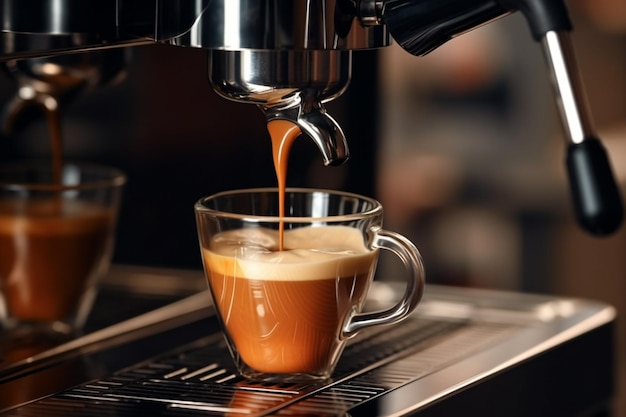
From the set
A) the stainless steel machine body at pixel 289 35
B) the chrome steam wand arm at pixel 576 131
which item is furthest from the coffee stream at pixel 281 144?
the chrome steam wand arm at pixel 576 131

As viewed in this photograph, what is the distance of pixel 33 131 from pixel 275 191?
374 millimetres

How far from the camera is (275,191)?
0.81m

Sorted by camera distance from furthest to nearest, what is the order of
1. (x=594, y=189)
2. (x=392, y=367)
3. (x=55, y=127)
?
(x=55, y=127) → (x=392, y=367) → (x=594, y=189)

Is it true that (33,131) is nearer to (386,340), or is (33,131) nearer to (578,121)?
(386,340)

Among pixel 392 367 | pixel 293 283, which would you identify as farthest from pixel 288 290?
pixel 392 367

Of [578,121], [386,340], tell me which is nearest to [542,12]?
[578,121]

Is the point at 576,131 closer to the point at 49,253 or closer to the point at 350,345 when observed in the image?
the point at 350,345

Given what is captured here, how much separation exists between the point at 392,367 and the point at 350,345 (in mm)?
60

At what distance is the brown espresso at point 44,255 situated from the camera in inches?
34.7

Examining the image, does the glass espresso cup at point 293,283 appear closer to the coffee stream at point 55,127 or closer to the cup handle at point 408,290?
the cup handle at point 408,290

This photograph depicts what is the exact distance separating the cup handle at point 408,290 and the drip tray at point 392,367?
4 centimetres

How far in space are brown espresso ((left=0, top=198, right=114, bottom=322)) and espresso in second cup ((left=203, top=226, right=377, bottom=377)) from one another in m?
0.16

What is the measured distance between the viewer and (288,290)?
0.74m

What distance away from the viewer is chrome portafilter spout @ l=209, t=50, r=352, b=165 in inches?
28.0
